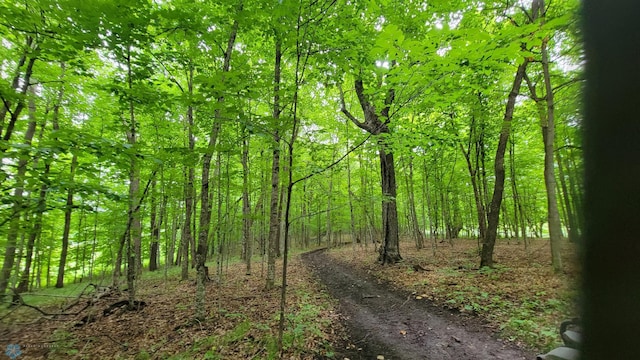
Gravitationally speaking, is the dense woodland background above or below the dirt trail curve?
above

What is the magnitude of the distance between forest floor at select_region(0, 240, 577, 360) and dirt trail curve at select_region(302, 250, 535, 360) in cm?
2

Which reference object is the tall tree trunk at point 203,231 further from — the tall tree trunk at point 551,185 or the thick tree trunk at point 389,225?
the thick tree trunk at point 389,225

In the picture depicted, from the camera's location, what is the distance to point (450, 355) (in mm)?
4402

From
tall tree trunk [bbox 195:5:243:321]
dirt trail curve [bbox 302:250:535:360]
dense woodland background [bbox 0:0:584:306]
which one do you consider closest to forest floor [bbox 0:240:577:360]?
dirt trail curve [bbox 302:250:535:360]

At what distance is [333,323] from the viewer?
19.5 ft

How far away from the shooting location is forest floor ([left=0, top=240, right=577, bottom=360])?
468 cm

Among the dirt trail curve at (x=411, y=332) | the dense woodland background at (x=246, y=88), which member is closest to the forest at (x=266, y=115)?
the dense woodland background at (x=246, y=88)

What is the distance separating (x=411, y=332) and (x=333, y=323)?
1.66 metres

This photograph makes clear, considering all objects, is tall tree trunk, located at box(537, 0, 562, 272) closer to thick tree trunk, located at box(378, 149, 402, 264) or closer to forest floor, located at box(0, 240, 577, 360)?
forest floor, located at box(0, 240, 577, 360)

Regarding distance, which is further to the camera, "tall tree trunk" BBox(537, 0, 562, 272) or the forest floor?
the forest floor

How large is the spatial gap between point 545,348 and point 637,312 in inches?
199

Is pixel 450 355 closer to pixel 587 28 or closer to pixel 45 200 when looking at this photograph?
pixel 587 28

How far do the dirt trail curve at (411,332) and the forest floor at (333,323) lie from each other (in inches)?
0.7

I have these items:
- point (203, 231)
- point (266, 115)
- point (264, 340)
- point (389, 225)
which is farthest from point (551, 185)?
point (389, 225)
